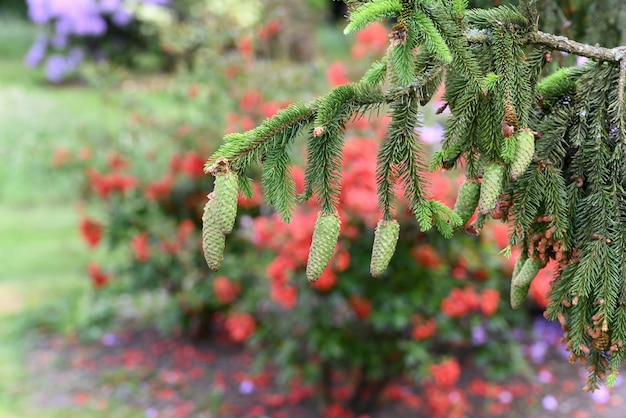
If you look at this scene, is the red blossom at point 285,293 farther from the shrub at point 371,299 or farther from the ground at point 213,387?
the ground at point 213,387

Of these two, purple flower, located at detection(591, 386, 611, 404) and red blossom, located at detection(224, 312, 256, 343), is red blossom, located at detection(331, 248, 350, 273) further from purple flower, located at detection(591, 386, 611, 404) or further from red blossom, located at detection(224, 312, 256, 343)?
purple flower, located at detection(591, 386, 611, 404)

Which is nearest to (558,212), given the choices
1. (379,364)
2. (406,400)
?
(379,364)

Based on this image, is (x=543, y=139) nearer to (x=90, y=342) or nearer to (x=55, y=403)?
(x=55, y=403)

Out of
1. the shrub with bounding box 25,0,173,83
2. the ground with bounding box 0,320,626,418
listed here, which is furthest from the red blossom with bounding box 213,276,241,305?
the shrub with bounding box 25,0,173,83

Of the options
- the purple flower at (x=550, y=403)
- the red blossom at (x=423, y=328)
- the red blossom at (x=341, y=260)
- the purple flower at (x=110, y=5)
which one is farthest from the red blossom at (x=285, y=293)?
the purple flower at (x=110, y=5)

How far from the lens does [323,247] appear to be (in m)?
1.23

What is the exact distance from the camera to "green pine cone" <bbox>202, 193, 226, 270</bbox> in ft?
3.85

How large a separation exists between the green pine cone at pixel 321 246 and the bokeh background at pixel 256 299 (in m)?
1.11

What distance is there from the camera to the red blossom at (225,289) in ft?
13.8

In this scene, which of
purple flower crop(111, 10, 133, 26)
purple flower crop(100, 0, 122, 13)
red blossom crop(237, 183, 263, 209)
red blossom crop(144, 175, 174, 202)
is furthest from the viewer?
purple flower crop(111, 10, 133, 26)

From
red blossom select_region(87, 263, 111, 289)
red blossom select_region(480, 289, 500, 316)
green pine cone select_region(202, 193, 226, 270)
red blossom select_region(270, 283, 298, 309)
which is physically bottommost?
red blossom select_region(87, 263, 111, 289)

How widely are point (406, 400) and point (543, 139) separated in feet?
9.54

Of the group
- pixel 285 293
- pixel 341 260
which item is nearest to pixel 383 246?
pixel 341 260

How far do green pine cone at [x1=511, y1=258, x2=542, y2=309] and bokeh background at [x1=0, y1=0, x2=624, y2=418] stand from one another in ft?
2.71
